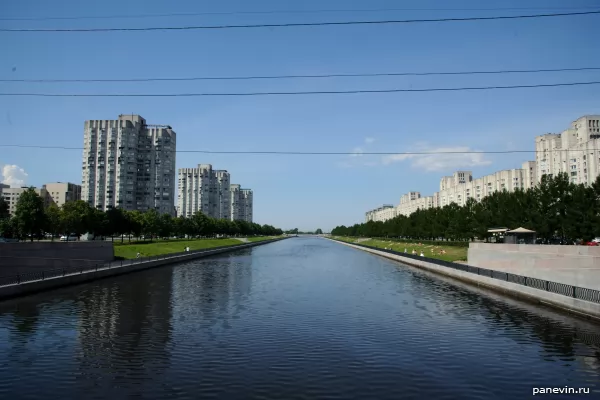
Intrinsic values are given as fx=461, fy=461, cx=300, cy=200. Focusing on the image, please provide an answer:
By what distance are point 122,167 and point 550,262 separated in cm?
15723

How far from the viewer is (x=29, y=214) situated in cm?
7069

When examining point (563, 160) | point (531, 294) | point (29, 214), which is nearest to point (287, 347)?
point (531, 294)

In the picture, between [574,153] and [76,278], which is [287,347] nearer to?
[76,278]

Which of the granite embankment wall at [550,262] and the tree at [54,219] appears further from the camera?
the tree at [54,219]

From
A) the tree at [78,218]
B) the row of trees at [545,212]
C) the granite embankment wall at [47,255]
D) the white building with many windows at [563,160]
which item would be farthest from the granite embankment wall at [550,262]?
the white building with many windows at [563,160]

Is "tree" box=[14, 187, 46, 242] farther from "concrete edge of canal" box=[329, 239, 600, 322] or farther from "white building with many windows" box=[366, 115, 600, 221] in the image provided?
"white building with many windows" box=[366, 115, 600, 221]

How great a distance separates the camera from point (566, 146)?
140625mm

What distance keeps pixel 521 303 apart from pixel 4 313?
27443mm

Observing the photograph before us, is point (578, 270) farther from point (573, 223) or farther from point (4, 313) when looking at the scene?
point (573, 223)

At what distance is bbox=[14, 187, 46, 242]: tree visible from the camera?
70.5 meters

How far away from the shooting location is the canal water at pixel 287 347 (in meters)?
12.1

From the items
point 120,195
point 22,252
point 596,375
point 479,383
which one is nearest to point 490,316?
point 596,375

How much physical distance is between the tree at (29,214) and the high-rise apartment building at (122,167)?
9073 centimetres

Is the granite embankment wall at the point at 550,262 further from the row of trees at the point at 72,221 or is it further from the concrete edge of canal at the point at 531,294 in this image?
the row of trees at the point at 72,221
